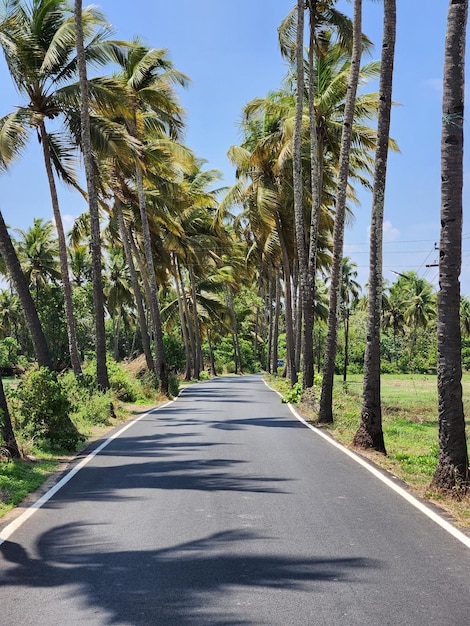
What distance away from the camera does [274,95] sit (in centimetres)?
2803

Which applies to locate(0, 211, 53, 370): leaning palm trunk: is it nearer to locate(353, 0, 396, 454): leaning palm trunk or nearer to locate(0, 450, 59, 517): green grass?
Result: locate(0, 450, 59, 517): green grass

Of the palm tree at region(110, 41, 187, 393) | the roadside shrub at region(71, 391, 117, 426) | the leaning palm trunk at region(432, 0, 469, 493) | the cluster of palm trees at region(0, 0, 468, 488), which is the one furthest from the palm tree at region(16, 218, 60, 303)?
the leaning palm trunk at region(432, 0, 469, 493)

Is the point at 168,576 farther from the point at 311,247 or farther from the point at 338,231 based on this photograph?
the point at 311,247

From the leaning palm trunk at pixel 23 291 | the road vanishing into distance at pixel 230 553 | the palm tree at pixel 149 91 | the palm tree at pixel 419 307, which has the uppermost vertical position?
the palm tree at pixel 149 91

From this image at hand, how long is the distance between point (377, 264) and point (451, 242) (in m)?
3.93

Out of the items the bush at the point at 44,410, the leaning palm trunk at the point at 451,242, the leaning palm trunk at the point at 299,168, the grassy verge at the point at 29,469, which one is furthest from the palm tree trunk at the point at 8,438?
the leaning palm trunk at the point at 299,168

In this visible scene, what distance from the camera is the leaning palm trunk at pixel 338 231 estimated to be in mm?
17234

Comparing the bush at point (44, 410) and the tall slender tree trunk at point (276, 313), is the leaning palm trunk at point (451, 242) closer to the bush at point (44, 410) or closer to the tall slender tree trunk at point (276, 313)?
the bush at point (44, 410)

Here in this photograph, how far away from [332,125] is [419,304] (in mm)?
60360

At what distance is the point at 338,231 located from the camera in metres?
17.7

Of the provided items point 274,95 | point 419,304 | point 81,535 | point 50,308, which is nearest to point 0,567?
point 81,535

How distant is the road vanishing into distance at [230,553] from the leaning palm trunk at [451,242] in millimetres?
1210

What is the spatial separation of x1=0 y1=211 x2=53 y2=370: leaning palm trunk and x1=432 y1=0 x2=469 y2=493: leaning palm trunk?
24.7ft

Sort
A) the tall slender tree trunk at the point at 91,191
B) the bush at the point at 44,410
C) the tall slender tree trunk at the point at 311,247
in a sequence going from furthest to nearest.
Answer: the tall slender tree trunk at the point at 311,247, the tall slender tree trunk at the point at 91,191, the bush at the point at 44,410
